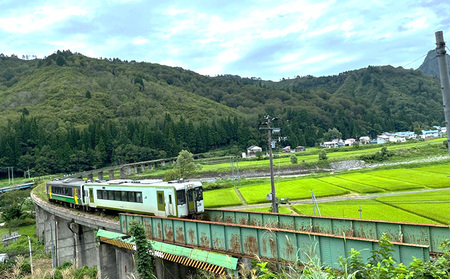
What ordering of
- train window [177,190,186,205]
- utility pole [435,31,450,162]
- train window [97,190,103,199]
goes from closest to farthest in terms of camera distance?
utility pole [435,31,450,162]
train window [177,190,186,205]
train window [97,190,103,199]

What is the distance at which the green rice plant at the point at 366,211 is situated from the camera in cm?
2328

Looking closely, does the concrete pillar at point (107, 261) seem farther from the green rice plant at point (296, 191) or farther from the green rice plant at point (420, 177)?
the green rice plant at point (420, 177)

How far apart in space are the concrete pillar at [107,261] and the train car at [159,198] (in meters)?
2.84

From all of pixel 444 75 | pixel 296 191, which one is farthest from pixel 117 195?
pixel 296 191

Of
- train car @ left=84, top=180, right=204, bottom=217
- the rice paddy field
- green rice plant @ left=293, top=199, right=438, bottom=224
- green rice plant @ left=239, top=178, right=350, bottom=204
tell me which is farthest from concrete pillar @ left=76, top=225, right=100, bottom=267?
green rice plant @ left=293, top=199, right=438, bottom=224

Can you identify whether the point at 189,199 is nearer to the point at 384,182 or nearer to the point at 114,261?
the point at 114,261

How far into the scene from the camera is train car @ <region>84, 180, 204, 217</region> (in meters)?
18.4

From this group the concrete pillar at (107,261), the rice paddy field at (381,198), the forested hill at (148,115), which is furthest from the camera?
the forested hill at (148,115)

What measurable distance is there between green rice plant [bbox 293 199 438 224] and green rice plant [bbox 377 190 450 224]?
715 mm

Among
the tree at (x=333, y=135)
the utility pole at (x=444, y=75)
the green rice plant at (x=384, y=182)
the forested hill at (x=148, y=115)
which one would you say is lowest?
the green rice plant at (x=384, y=182)

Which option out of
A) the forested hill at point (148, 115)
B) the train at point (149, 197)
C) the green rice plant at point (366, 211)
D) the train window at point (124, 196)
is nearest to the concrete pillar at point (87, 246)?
the train at point (149, 197)

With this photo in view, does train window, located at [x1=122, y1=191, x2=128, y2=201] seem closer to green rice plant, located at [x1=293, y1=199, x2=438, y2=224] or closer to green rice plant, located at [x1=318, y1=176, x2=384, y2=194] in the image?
green rice plant, located at [x1=293, y1=199, x2=438, y2=224]

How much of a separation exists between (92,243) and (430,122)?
15338cm

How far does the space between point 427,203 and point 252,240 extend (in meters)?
23.1
